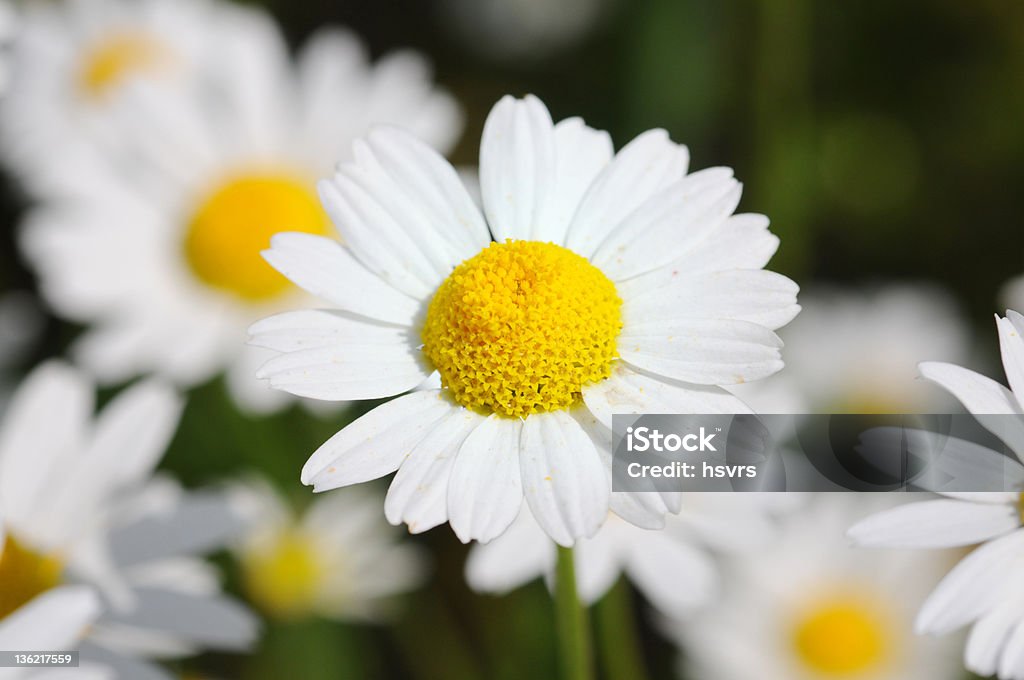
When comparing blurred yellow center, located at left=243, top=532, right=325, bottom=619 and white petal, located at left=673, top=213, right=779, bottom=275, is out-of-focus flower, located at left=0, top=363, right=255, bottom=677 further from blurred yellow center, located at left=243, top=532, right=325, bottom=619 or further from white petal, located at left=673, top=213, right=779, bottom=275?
white petal, located at left=673, top=213, right=779, bottom=275

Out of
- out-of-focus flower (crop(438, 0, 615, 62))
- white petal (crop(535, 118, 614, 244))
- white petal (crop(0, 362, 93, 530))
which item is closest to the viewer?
white petal (crop(535, 118, 614, 244))

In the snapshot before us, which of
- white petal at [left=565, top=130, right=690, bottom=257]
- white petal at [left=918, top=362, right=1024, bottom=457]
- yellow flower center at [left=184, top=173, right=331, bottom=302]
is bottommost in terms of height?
white petal at [left=918, top=362, right=1024, bottom=457]

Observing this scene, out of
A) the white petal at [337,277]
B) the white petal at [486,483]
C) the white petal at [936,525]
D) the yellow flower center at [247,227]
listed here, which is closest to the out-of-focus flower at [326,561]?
the yellow flower center at [247,227]

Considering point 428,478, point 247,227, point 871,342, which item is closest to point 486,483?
point 428,478

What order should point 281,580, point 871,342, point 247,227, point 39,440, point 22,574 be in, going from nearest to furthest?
point 22,574 → point 39,440 → point 281,580 → point 247,227 → point 871,342

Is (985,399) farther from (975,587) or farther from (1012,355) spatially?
(975,587)

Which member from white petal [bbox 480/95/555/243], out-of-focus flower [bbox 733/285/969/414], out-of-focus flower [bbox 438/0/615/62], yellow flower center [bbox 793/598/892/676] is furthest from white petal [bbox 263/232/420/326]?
out-of-focus flower [bbox 438/0/615/62]

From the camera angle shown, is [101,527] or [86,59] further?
[86,59]
